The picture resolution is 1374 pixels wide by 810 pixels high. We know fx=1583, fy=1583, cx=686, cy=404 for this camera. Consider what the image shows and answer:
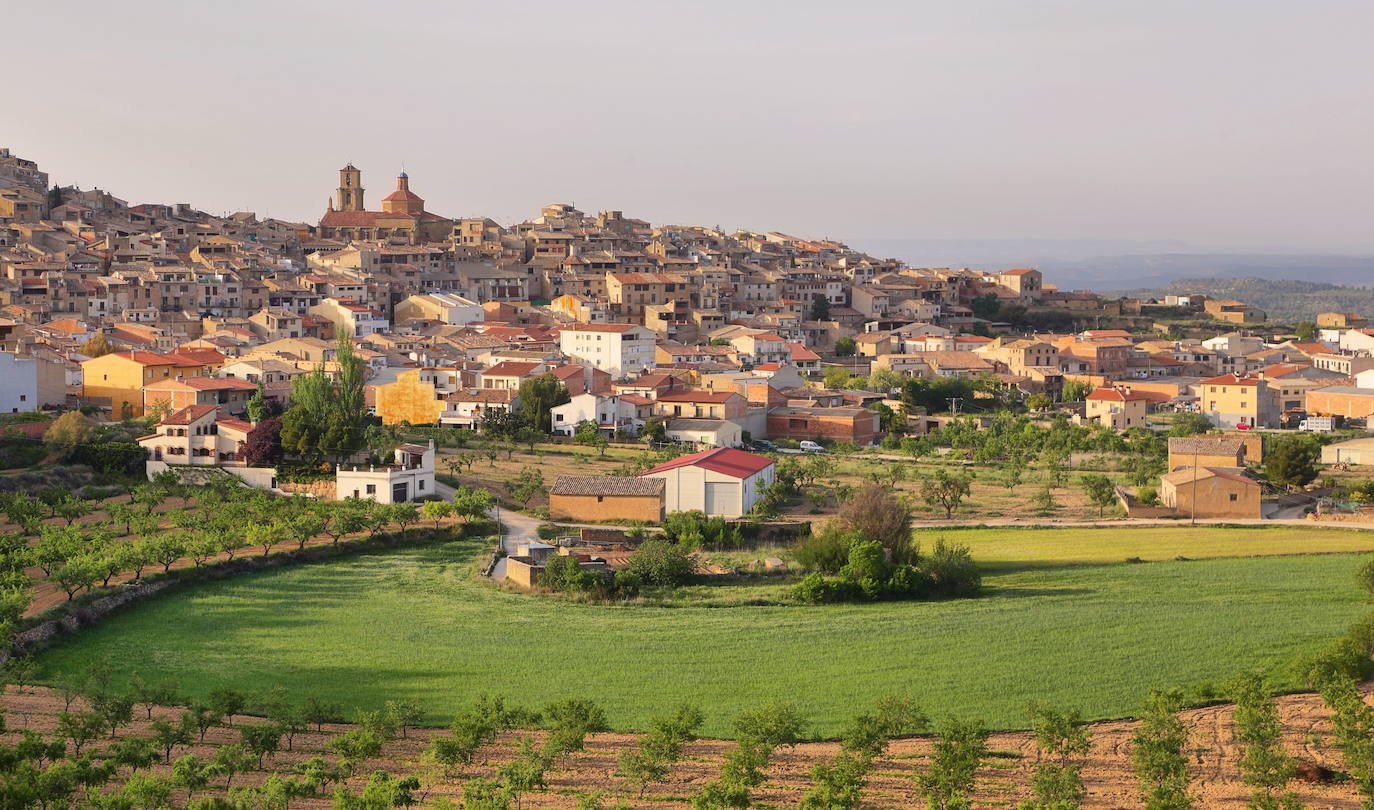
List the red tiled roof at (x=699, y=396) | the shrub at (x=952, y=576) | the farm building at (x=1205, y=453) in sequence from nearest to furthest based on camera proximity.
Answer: the shrub at (x=952, y=576) < the farm building at (x=1205, y=453) < the red tiled roof at (x=699, y=396)

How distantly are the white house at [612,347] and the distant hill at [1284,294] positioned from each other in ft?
305

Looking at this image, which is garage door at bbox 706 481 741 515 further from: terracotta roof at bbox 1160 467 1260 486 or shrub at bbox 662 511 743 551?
terracotta roof at bbox 1160 467 1260 486

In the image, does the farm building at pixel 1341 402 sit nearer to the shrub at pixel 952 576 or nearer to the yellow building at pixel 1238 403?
the yellow building at pixel 1238 403

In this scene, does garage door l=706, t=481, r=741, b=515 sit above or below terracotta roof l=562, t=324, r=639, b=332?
below

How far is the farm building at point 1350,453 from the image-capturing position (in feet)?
122

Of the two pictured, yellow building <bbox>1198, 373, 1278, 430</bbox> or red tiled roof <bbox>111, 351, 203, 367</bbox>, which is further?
yellow building <bbox>1198, 373, 1278, 430</bbox>

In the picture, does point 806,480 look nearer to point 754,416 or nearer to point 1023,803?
point 754,416

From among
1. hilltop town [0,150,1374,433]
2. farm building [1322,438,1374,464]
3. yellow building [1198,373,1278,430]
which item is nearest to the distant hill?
hilltop town [0,150,1374,433]

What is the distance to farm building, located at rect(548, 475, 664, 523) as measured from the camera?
29188mm

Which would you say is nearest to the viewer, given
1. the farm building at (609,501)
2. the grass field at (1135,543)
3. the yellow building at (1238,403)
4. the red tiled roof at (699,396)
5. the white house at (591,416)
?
the grass field at (1135,543)

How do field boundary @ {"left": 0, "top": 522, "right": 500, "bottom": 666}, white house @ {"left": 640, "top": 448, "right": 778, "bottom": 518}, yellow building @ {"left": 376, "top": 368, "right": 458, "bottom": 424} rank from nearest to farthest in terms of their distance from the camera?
field boundary @ {"left": 0, "top": 522, "right": 500, "bottom": 666}, white house @ {"left": 640, "top": 448, "right": 778, "bottom": 518}, yellow building @ {"left": 376, "top": 368, "right": 458, "bottom": 424}

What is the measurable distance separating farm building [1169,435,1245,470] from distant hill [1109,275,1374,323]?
101617mm

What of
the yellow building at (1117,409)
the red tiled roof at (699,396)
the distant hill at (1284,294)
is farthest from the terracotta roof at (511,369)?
the distant hill at (1284,294)

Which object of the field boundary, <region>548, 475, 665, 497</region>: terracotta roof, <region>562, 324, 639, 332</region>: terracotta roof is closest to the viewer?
the field boundary
